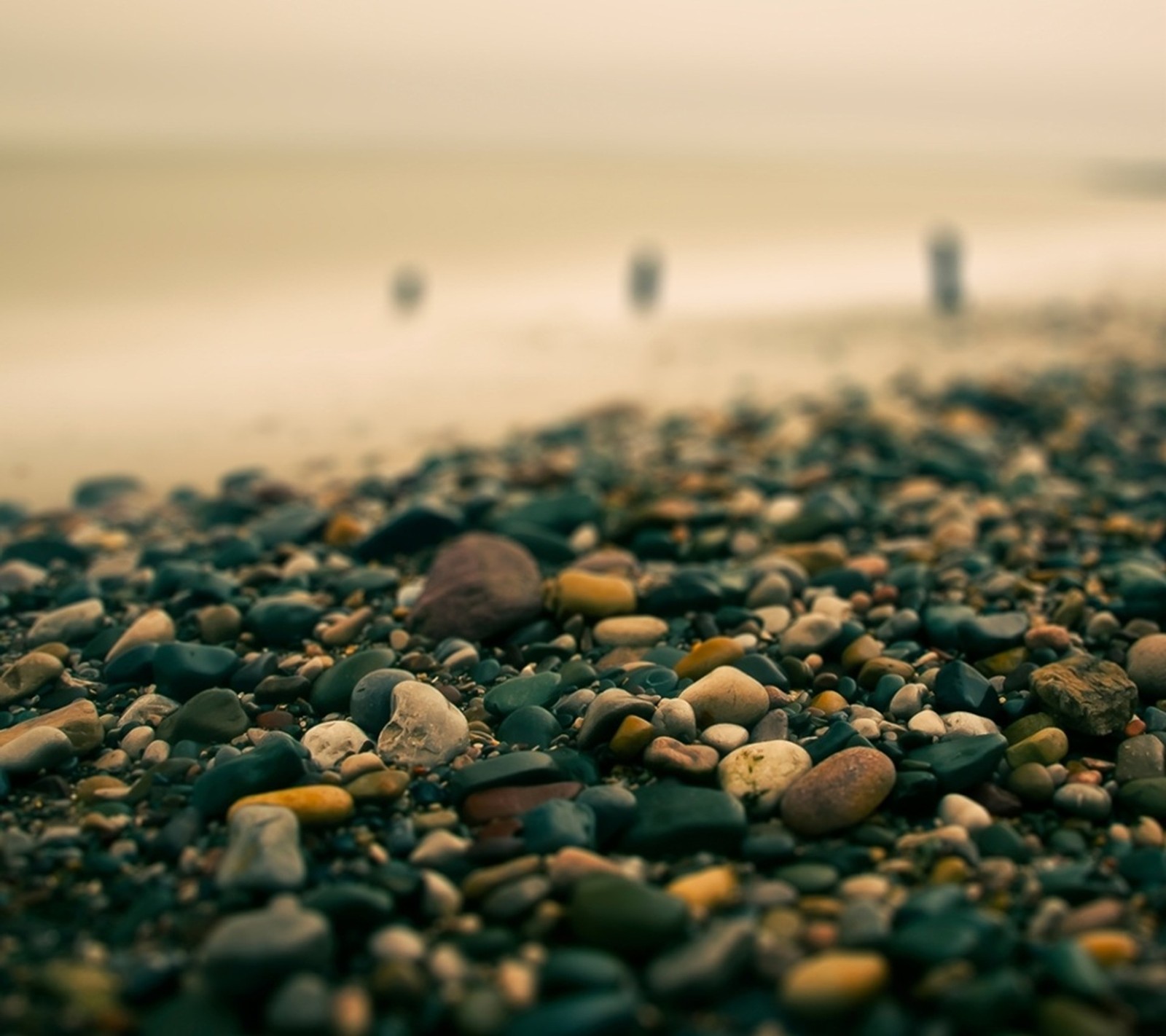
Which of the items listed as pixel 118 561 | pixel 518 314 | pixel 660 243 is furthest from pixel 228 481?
pixel 660 243

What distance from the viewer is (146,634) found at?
294 centimetres

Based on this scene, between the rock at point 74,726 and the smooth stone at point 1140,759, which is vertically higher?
the rock at point 74,726

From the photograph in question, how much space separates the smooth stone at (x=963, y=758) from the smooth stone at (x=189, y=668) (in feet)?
5.47

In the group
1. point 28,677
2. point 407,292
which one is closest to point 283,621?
point 28,677

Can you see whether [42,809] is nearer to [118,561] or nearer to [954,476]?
[118,561]

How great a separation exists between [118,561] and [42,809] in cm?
157

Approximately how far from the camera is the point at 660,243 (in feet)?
42.4

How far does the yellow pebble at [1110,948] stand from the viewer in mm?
1751

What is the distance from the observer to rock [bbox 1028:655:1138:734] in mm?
2412

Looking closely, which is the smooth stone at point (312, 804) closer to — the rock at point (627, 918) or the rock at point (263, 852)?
the rock at point (263, 852)

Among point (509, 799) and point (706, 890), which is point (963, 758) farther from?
point (509, 799)

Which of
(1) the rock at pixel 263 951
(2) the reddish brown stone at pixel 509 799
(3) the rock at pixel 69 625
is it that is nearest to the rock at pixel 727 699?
(2) the reddish brown stone at pixel 509 799

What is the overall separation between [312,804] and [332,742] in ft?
0.95

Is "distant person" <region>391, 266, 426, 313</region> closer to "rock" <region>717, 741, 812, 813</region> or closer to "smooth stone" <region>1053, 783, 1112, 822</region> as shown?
"rock" <region>717, 741, 812, 813</region>
